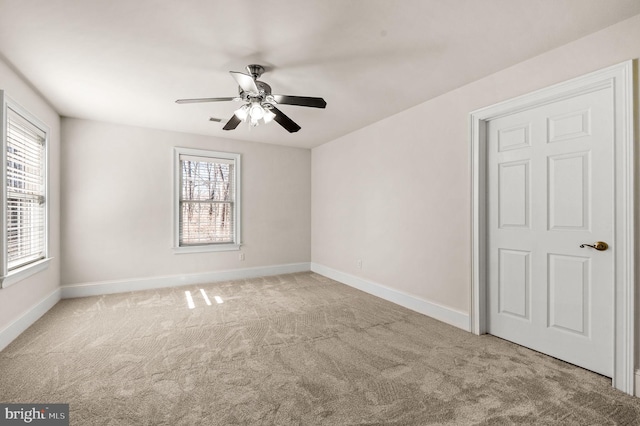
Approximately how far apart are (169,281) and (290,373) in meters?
3.45

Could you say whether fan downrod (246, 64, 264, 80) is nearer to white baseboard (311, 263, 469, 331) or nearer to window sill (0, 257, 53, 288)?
window sill (0, 257, 53, 288)

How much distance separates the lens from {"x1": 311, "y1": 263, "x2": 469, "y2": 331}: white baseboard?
327 centimetres

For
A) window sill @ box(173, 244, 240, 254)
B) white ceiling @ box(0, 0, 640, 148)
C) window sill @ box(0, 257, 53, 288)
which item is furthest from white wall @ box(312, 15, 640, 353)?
window sill @ box(0, 257, 53, 288)

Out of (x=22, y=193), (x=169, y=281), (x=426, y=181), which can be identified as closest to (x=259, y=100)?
(x=426, y=181)

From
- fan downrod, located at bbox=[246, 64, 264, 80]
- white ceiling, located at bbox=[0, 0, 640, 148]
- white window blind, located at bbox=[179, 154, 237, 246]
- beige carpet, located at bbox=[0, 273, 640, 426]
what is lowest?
beige carpet, located at bbox=[0, 273, 640, 426]

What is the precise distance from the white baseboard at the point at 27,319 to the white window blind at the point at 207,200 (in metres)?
1.74

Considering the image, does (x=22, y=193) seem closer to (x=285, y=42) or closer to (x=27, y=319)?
(x=27, y=319)

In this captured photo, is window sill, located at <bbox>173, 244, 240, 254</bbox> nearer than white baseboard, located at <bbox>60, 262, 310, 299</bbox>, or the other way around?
white baseboard, located at <bbox>60, 262, 310, 299</bbox>

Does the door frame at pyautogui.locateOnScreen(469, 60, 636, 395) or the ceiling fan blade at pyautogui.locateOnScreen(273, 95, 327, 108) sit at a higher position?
the ceiling fan blade at pyautogui.locateOnScreen(273, 95, 327, 108)

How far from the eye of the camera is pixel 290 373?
7.57ft

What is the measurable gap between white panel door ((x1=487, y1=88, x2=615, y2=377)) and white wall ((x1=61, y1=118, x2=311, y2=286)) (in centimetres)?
391

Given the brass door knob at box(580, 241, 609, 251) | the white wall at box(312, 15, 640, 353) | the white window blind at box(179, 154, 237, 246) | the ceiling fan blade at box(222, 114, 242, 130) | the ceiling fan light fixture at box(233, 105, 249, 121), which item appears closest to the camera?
the brass door knob at box(580, 241, 609, 251)

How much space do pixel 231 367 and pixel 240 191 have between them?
11.9ft

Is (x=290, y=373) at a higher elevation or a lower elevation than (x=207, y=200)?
lower
